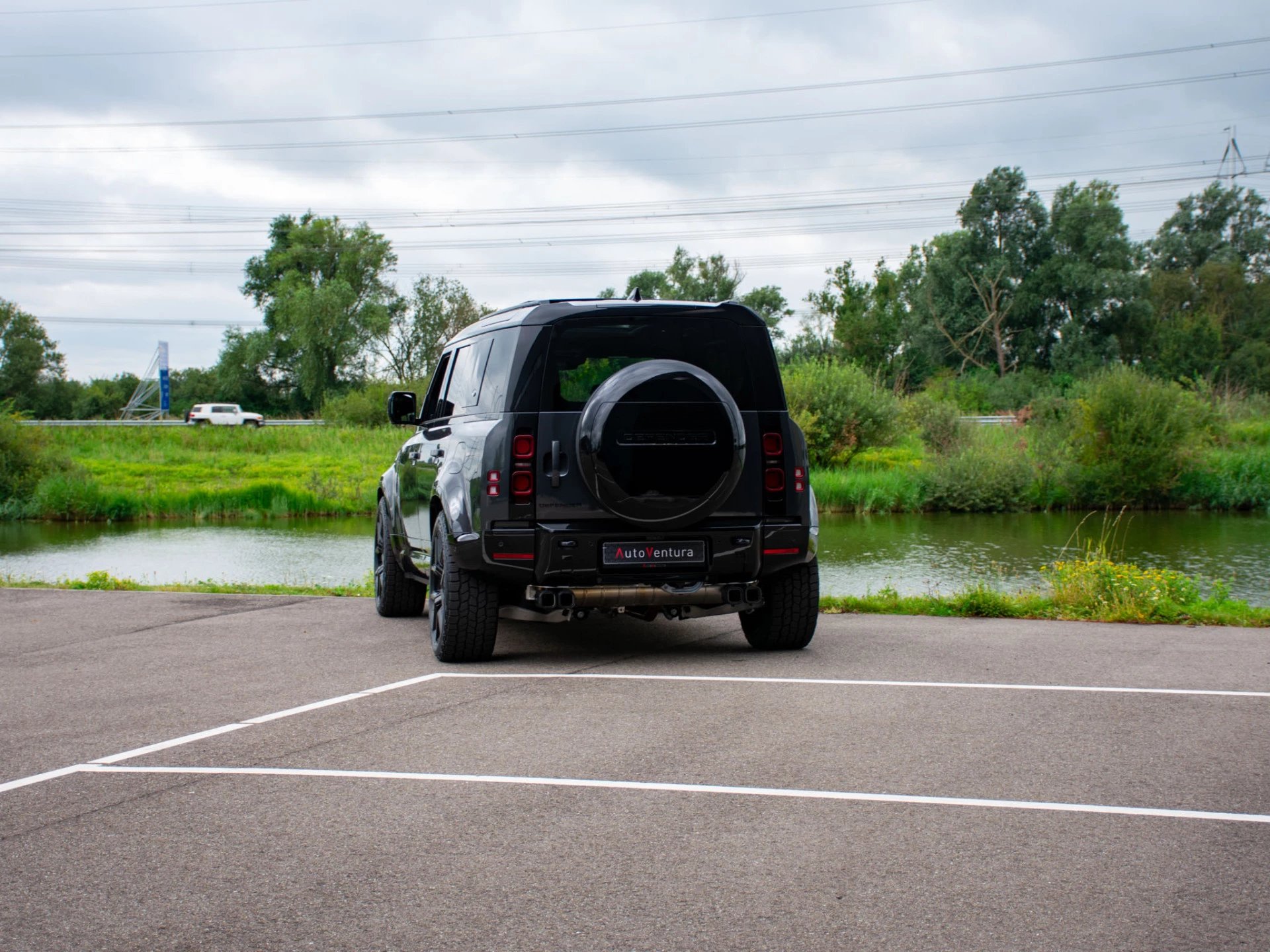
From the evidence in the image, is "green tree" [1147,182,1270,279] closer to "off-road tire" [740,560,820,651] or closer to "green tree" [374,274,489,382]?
"green tree" [374,274,489,382]

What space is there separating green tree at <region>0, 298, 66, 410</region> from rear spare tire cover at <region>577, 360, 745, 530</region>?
79913 millimetres

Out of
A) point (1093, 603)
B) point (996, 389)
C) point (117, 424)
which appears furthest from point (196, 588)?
point (996, 389)

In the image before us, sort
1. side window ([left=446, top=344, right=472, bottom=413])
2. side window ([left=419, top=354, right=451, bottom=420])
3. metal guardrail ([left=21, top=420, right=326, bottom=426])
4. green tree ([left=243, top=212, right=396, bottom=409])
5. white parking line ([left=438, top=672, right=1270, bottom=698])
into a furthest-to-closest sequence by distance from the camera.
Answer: green tree ([left=243, top=212, right=396, bottom=409]) < metal guardrail ([left=21, top=420, right=326, bottom=426]) < side window ([left=419, top=354, right=451, bottom=420]) < side window ([left=446, top=344, right=472, bottom=413]) < white parking line ([left=438, top=672, right=1270, bottom=698])

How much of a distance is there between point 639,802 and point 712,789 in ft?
1.11

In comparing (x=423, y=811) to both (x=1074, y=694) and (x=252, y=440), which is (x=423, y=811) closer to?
(x=1074, y=694)

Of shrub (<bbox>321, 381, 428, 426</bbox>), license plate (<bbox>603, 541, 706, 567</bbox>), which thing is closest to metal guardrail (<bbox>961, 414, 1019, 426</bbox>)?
shrub (<bbox>321, 381, 428, 426</bbox>)

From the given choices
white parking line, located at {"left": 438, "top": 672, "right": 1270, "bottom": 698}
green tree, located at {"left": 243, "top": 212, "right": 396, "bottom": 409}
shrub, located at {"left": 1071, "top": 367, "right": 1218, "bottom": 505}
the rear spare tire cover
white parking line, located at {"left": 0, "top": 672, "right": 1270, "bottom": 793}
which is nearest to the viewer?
white parking line, located at {"left": 0, "top": 672, "right": 1270, "bottom": 793}

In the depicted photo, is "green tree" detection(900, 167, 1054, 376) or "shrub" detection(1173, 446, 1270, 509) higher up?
"green tree" detection(900, 167, 1054, 376)

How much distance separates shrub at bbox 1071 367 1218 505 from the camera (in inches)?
1447

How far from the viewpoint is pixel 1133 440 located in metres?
36.9

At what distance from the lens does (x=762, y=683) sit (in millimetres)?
7227

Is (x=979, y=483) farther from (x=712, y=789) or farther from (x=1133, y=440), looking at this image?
(x=712, y=789)

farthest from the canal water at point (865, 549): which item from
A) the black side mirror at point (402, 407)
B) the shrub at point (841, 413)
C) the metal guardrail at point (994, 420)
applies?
the shrub at point (841, 413)

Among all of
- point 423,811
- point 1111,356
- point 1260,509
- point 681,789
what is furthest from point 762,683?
point 1111,356
